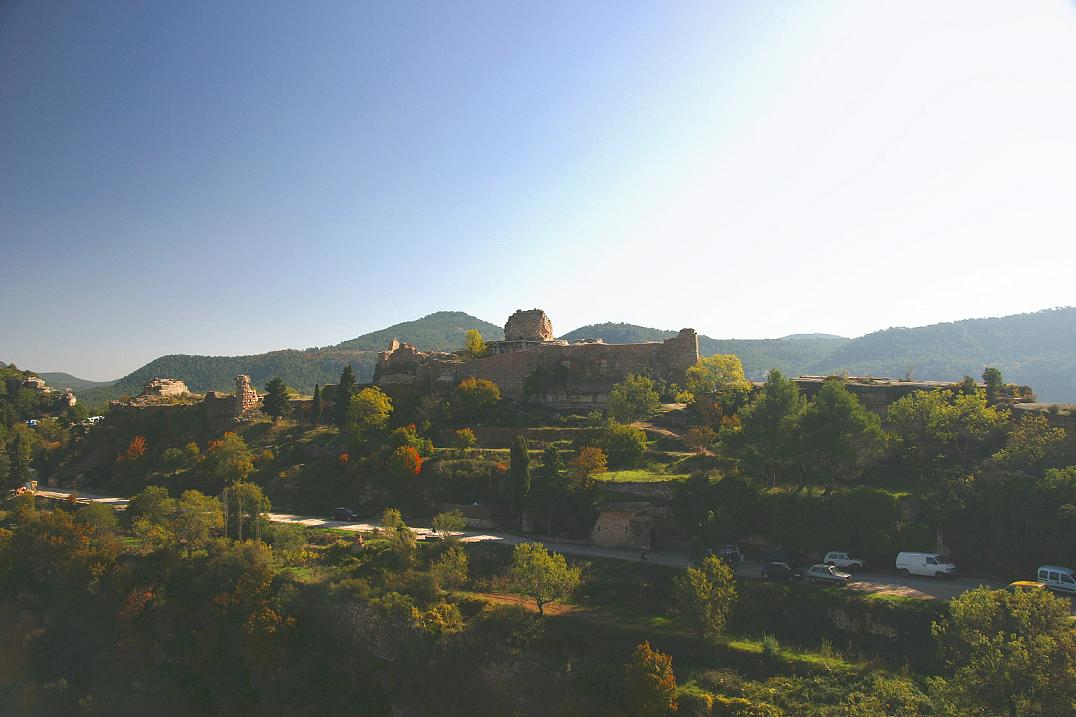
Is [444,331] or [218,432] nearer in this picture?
[218,432]

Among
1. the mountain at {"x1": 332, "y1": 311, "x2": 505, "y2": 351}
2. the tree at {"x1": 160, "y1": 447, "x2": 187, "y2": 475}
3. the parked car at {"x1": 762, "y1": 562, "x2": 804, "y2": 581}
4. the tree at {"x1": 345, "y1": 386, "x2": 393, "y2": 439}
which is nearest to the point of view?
the parked car at {"x1": 762, "y1": 562, "x2": 804, "y2": 581}

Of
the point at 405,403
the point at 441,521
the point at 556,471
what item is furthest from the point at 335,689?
the point at 405,403

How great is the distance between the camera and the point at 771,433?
2356 cm

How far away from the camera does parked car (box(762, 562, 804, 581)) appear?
61.7 feet

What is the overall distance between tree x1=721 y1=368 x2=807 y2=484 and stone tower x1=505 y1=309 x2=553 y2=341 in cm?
2419

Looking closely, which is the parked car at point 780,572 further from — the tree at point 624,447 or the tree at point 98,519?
the tree at point 98,519

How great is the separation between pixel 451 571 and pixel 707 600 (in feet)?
29.4

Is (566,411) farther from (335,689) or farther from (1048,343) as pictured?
(1048,343)

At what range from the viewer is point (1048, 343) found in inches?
3639

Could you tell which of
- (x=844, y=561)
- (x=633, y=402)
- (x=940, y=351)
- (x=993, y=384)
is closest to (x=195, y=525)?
(x=633, y=402)

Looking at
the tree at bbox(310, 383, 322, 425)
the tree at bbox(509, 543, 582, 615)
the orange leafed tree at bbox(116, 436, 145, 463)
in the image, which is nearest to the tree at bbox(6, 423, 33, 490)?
the orange leafed tree at bbox(116, 436, 145, 463)

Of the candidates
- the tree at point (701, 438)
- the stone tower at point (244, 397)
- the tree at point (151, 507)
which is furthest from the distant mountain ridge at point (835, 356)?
the tree at point (701, 438)

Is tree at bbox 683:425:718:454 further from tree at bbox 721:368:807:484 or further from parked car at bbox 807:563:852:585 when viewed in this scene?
parked car at bbox 807:563:852:585

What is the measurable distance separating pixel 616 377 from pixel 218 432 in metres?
28.2
